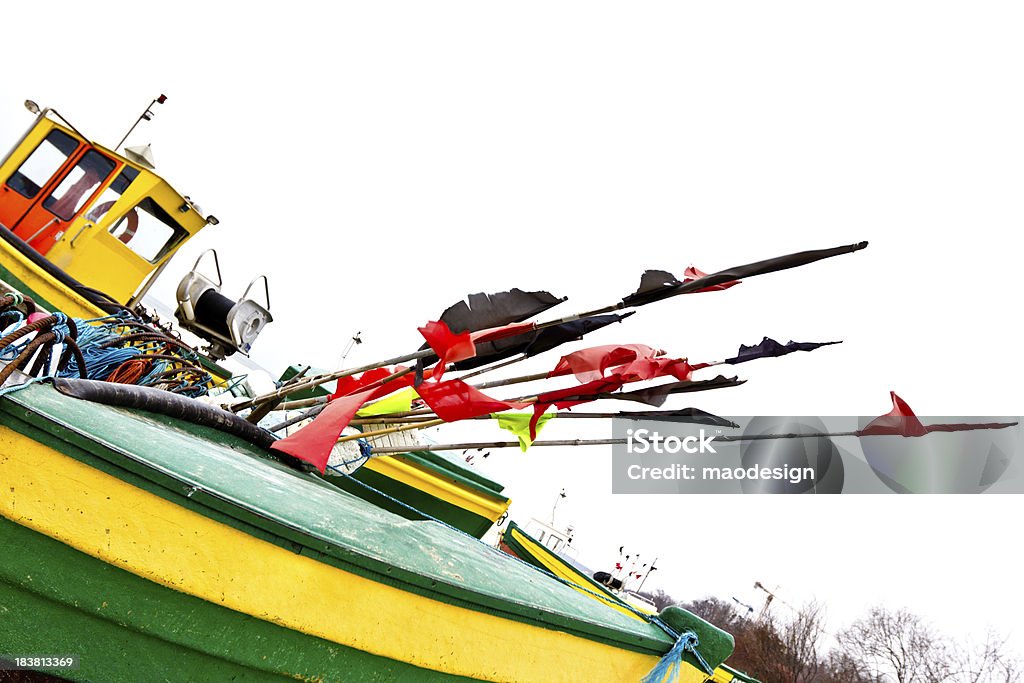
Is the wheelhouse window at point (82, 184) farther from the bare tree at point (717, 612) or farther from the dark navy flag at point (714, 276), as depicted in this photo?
the bare tree at point (717, 612)

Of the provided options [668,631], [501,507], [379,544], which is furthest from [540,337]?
[501,507]

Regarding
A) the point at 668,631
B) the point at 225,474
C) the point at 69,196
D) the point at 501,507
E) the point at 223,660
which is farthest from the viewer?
the point at 69,196

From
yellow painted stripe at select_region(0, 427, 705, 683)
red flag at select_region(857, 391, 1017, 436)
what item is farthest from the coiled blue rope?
red flag at select_region(857, 391, 1017, 436)

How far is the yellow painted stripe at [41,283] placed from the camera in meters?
6.31

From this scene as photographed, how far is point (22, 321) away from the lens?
10.8 ft

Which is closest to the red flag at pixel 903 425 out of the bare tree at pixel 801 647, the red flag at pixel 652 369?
the red flag at pixel 652 369

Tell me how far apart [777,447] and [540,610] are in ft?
4.57

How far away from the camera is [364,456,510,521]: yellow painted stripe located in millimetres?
5723

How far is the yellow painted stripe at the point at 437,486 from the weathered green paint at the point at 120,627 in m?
3.64

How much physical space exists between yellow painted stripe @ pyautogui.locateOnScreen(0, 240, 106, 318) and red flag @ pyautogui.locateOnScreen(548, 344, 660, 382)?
5786mm

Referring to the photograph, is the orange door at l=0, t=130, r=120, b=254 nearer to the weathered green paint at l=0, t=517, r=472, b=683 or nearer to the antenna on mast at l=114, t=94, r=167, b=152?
the antenna on mast at l=114, t=94, r=167, b=152

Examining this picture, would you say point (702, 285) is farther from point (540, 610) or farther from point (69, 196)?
point (69, 196)

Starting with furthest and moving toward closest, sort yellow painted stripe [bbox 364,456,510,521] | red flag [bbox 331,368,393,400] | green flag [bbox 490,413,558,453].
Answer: yellow painted stripe [bbox 364,456,510,521], red flag [bbox 331,368,393,400], green flag [bbox 490,413,558,453]

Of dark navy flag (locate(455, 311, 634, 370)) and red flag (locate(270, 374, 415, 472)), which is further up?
dark navy flag (locate(455, 311, 634, 370))
